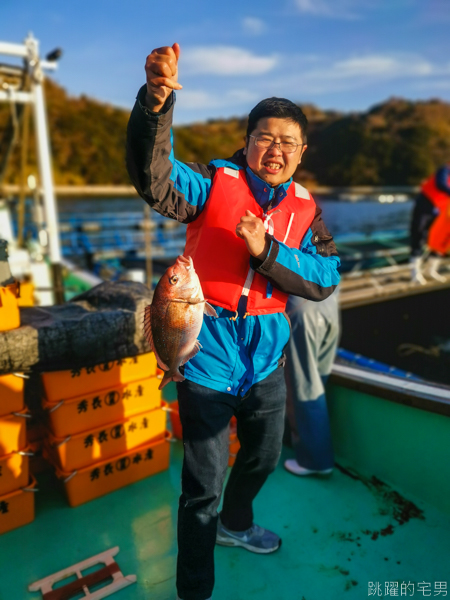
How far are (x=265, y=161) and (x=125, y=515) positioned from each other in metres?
2.40

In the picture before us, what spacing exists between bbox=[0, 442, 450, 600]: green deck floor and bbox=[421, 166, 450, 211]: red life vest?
287 inches

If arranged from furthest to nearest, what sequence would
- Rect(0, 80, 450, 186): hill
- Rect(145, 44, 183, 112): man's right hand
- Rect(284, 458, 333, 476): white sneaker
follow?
Rect(0, 80, 450, 186): hill, Rect(284, 458, 333, 476): white sneaker, Rect(145, 44, 183, 112): man's right hand

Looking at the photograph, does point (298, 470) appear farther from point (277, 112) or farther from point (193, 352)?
point (277, 112)

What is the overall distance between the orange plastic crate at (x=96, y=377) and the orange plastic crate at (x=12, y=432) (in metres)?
0.19

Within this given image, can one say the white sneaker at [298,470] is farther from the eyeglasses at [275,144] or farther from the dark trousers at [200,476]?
the eyeglasses at [275,144]

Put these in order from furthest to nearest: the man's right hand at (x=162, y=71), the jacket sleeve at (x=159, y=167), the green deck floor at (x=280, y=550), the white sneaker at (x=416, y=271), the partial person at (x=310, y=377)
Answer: the white sneaker at (x=416, y=271)
the partial person at (x=310, y=377)
the green deck floor at (x=280, y=550)
the jacket sleeve at (x=159, y=167)
the man's right hand at (x=162, y=71)

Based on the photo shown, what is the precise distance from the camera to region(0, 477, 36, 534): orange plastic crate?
252cm

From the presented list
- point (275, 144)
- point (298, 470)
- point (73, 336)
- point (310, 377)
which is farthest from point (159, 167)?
point (298, 470)

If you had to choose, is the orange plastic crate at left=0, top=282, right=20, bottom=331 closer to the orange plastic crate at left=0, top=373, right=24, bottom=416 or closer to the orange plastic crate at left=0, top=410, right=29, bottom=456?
the orange plastic crate at left=0, top=373, right=24, bottom=416

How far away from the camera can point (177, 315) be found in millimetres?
1731

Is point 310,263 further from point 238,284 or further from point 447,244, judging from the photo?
point 447,244

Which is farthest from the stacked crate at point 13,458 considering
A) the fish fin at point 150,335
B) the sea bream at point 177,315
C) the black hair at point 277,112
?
the black hair at point 277,112

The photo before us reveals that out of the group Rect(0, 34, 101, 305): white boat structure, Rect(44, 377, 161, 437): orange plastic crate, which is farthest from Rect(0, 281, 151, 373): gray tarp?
Rect(0, 34, 101, 305): white boat structure

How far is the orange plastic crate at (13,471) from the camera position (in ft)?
7.99
